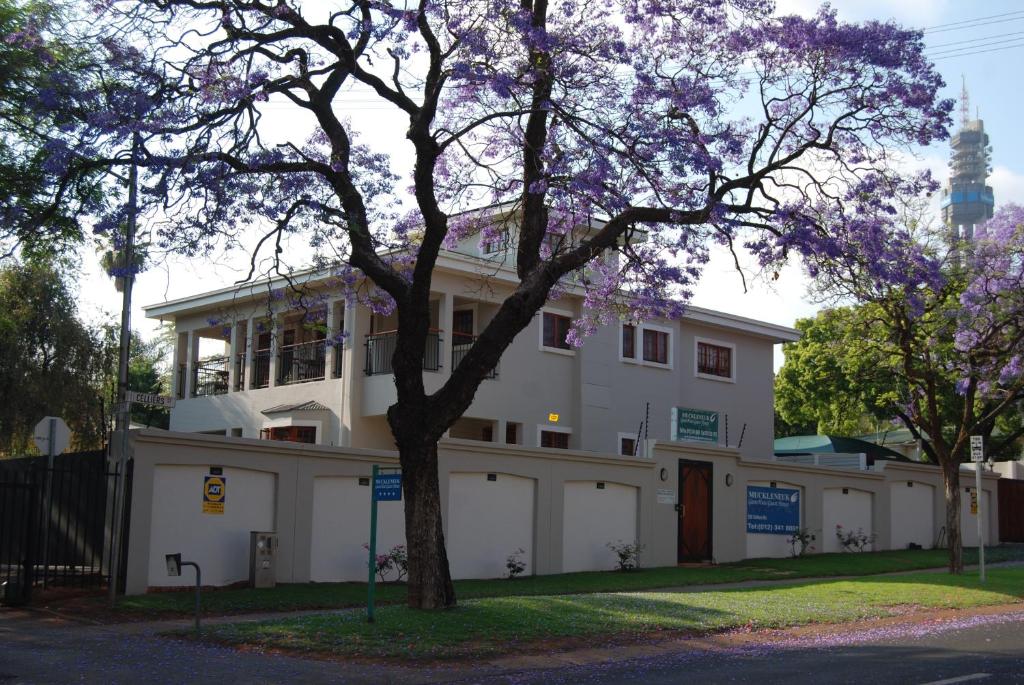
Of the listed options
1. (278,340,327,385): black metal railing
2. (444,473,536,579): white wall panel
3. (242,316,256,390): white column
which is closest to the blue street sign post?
(444,473,536,579): white wall panel

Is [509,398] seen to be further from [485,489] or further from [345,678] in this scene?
[345,678]

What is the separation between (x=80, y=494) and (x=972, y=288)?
17187 millimetres

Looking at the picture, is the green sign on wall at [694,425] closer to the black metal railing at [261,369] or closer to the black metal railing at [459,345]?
the black metal railing at [459,345]

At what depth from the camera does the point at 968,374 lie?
2092 cm

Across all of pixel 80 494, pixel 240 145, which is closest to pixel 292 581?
pixel 80 494

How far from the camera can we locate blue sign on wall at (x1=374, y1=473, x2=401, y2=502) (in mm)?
13164

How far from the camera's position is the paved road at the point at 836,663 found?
404 inches

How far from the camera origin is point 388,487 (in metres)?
13.2

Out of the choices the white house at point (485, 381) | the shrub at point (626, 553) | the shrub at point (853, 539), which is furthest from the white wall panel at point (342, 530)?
the shrub at point (853, 539)

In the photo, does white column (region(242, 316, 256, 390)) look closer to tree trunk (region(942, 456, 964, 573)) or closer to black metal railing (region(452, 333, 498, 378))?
black metal railing (region(452, 333, 498, 378))

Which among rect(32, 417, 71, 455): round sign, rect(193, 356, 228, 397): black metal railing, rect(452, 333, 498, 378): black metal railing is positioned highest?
rect(452, 333, 498, 378): black metal railing

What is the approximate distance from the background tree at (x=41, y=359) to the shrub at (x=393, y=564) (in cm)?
1261

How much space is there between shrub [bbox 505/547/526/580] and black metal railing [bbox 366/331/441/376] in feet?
19.8

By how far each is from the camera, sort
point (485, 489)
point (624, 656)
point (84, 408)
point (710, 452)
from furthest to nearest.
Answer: point (84, 408), point (710, 452), point (485, 489), point (624, 656)
